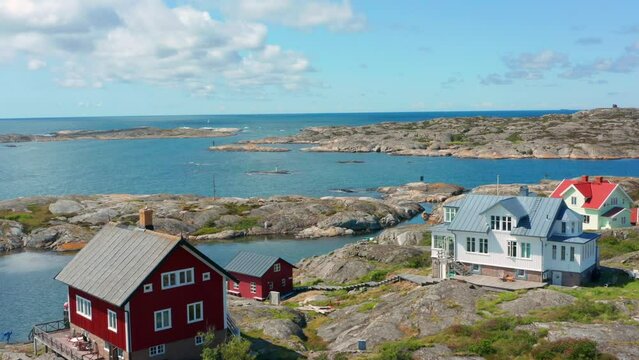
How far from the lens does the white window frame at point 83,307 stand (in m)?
36.8

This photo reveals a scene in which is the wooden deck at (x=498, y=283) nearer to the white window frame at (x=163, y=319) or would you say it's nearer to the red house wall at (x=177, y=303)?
the red house wall at (x=177, y=303)

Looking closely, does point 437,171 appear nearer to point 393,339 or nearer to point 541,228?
point 541,228

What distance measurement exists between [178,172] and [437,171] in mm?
81876

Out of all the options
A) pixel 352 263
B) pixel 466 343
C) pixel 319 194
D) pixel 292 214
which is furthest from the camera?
pixel 319 194

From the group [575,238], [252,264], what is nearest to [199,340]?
[252,264]

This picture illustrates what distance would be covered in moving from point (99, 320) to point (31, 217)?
77.9 m

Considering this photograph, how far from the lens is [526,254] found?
158ft

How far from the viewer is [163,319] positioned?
1363 inches

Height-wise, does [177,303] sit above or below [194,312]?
above

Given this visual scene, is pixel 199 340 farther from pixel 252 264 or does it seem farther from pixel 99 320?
pixel 252 264

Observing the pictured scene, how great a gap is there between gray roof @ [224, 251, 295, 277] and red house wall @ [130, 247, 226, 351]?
70.3 ft

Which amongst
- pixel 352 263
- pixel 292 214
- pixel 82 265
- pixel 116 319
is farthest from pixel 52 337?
pixel 292 214

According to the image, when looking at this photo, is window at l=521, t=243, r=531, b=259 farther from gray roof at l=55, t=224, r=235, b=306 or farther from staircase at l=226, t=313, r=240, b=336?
gray roof at l=55, t=224, r=235, b=306

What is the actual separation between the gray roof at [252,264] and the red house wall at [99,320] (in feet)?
72.3
